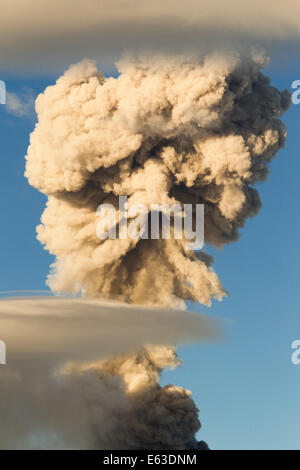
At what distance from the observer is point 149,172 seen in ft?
101

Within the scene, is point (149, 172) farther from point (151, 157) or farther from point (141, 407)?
point (141, 407)

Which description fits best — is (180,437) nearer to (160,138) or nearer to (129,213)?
(129,213)

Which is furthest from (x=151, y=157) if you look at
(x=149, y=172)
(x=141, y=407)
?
(x=141, y=407)

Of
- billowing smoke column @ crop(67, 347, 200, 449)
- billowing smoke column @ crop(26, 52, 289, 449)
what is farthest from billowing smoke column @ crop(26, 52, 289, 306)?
billowing smoke column @ crop(67, 347, 200, 449)

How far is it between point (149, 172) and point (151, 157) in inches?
37.3

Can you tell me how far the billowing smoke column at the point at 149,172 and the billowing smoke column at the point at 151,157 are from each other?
1.7 inches

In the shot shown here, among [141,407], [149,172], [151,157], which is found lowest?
[141,407]

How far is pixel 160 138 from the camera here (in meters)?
30.9

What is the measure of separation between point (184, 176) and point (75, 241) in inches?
202

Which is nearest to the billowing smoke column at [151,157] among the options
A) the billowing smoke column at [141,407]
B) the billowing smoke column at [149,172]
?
the billowing smoke column at [149,172]

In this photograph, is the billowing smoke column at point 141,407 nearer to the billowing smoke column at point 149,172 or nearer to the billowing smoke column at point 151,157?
the billowing smoke column at point 149,172
